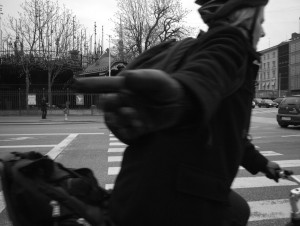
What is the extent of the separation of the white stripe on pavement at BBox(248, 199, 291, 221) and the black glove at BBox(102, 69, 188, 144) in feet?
12.5

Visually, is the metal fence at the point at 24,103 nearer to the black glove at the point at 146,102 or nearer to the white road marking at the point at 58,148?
the white road marking at the point at 58,148

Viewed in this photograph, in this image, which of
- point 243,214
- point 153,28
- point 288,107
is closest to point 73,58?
point 153,28

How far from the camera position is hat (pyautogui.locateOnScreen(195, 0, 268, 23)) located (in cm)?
127

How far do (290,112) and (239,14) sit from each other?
16387 mm

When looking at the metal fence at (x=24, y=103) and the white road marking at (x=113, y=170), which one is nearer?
the white road marking at (x=113, y=170)

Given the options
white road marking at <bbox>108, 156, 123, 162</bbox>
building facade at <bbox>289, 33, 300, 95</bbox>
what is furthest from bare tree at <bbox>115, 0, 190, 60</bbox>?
building facade at <bbox>289, 33, 300, 95</bbox>

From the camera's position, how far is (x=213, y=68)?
3.55ft

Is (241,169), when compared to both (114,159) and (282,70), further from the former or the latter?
(282,70)

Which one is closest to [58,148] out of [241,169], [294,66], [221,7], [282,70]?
[241,169]

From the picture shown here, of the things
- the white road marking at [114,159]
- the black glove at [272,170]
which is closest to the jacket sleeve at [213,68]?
the black glove at [272,170]

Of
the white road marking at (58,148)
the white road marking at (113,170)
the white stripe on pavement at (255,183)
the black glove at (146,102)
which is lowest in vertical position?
the white road marking at (58,148)

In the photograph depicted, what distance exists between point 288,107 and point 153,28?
21701 mm

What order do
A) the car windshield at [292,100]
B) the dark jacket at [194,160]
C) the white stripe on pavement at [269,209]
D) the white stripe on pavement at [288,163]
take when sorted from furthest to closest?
the car windshield at [292,100]
the white stripe on pavement at [288,163]
the white stripe on pavement at [269,209]
the dark jacket at [194,160]

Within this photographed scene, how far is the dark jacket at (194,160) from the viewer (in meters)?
1.15
